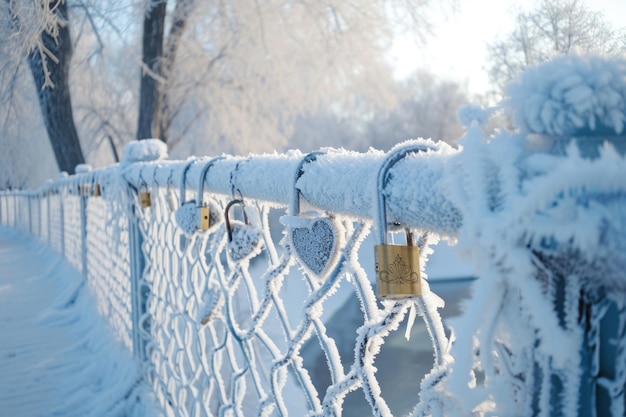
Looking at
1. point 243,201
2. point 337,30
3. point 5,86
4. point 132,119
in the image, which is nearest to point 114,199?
point 243,201

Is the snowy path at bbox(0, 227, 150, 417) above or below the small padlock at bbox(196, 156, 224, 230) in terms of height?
below

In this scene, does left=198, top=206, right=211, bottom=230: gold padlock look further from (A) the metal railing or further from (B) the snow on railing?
(B) the snow on railing

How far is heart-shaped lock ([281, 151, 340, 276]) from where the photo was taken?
72 cm

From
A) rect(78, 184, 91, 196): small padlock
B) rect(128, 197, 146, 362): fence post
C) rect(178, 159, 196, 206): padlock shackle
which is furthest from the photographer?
rect(78, 184, 91, 196): small padlock

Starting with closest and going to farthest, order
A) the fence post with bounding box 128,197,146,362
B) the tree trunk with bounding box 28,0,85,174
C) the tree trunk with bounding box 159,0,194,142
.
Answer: the fence post with bounding box 128,197,146,362
the tree trunk with bounding box 28,0,85,174
the tree trunk with bounding box 159,0,194,142

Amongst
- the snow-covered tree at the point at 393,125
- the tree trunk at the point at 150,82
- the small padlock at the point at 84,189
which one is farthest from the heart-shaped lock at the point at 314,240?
the snow-covered tree at the point at 393,125

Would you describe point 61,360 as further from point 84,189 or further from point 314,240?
point 314,240

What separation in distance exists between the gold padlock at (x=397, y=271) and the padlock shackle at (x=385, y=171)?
0.03 meters

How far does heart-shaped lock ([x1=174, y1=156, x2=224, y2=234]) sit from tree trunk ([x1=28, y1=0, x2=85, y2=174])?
6.37m

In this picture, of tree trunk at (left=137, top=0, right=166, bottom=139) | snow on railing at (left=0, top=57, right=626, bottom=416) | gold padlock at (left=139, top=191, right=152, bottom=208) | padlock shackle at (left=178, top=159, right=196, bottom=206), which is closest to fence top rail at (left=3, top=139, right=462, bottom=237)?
snow on railing at (left=0, top=57, right=626, bottom=416)

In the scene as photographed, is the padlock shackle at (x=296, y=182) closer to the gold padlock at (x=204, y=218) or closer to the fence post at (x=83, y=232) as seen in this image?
the gold padlock at (x=204, y=218)

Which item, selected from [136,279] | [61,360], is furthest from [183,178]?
[61,360]

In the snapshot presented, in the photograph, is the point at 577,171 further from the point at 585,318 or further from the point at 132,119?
the point at 132,119

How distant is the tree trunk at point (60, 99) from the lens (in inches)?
274
